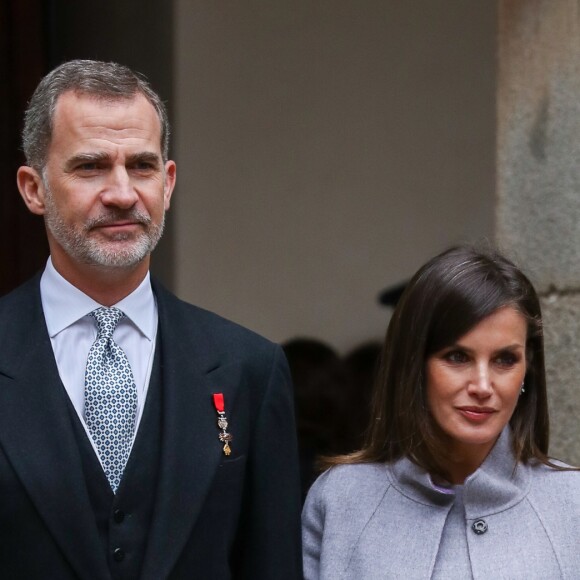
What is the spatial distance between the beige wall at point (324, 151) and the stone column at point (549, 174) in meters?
1.31

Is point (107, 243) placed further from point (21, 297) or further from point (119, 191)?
point (21, 297)

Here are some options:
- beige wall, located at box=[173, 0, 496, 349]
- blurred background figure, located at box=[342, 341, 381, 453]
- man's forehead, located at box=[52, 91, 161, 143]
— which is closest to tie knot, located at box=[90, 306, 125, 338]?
man's forehead, located at box=[52, 91, 161, 143]

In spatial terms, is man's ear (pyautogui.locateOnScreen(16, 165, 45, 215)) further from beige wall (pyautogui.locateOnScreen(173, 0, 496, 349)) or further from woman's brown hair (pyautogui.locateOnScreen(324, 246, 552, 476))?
beige wall (pyautogui.locateOnScreen(173, 0, 496, 349))

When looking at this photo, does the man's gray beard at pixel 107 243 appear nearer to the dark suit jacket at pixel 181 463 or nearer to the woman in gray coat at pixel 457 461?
the dark suit jacket at pixel 181 463

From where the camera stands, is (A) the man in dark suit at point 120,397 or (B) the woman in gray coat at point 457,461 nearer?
(A) the man in dark suit at point 120,397

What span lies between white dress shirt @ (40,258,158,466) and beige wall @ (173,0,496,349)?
1.86 metres

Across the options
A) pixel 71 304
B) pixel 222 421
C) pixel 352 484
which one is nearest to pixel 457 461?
pixel 352 484

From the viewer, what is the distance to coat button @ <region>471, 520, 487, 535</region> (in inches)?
110

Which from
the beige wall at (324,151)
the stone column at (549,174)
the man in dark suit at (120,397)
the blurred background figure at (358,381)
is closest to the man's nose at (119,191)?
the man in dark suit at (120,397)

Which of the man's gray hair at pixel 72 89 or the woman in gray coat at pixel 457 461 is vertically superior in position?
the man's gray hair at pixel 72 89

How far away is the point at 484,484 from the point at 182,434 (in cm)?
60

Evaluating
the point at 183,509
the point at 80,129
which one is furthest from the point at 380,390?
the point at 80,129

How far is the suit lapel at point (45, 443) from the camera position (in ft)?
8.27

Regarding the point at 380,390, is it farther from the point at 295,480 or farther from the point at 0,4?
the point at 0,4
